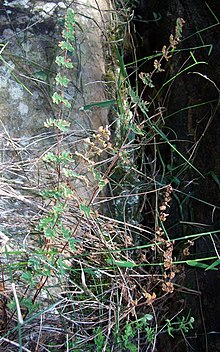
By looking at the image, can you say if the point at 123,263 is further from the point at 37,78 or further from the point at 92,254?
the point at 37,78

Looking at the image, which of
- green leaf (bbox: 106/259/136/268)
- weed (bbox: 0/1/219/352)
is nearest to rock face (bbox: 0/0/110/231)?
weed (bbox: 0/1/219/352)

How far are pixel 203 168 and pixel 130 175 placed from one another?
218 millimetres

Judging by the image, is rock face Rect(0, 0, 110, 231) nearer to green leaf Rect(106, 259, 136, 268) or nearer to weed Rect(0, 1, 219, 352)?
weed Rect(0, 1, 219, 352)

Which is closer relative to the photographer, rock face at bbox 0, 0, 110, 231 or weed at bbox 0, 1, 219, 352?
weed at bbox 0, 1, 219, 352

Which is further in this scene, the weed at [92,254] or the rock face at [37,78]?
the rock face at [37,78]

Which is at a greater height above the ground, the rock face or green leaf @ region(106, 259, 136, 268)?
the rock face

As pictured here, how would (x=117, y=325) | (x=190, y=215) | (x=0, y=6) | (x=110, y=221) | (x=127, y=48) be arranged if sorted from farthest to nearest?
(x=127, y=48) < (x=0, y=6) < (x=190, y=215) < (x=110, y=221) < (x=117, y=325)

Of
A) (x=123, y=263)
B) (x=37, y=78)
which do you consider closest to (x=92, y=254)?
(x=123, y=263)

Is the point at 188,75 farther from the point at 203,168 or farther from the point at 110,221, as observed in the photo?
the point at 110,221

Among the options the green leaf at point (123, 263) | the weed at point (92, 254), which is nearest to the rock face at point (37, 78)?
the weed at point (92, 254)

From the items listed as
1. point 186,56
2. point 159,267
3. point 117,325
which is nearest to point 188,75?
point 186,56

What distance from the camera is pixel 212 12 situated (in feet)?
5.02

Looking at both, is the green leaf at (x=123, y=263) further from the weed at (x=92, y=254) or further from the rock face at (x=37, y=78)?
the rock face at (x=37, y=78)

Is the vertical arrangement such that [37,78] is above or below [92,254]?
above
